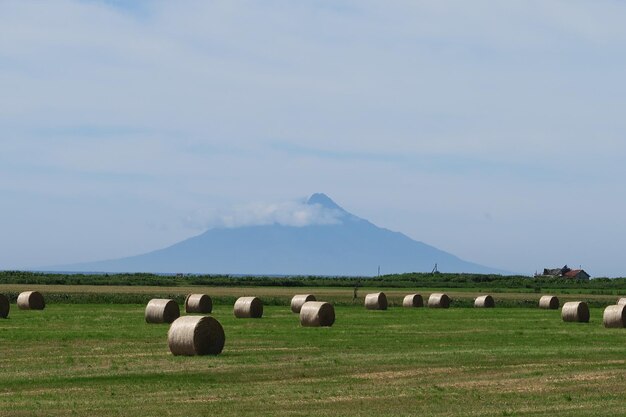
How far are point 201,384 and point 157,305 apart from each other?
24716 millimetres

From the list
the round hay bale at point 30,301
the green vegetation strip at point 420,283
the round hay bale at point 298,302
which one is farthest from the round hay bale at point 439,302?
the green vegetation strip at point 420,283

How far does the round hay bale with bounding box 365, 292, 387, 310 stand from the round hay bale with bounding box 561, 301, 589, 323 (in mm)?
14524

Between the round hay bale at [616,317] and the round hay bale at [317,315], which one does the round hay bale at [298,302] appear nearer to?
the round hay bale at [317,315]

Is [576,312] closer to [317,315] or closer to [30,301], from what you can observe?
[317,315]

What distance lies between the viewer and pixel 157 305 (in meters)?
51.7

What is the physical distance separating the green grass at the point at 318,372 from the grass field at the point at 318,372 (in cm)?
4

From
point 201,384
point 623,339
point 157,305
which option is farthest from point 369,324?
point 201,384

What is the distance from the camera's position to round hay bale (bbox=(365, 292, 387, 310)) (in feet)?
230

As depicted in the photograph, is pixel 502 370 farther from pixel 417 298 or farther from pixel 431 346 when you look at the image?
pixel 417 298

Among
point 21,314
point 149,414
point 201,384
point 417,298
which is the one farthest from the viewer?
point 417,298

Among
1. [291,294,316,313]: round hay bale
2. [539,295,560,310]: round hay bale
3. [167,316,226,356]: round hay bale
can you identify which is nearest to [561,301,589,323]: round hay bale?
[291,294,316,313]: round hay bale

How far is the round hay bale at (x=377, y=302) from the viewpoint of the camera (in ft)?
230

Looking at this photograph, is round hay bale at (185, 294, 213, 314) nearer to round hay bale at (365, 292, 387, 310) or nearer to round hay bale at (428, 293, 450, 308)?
round hay bale at (365, 292, 387, 310)

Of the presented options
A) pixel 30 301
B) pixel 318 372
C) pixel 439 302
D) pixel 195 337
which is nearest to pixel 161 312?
pixel 30 301
